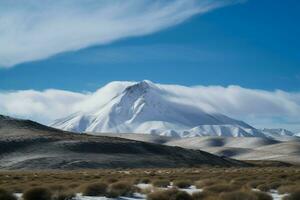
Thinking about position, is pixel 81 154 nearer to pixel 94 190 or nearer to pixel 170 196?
pixel 94 190

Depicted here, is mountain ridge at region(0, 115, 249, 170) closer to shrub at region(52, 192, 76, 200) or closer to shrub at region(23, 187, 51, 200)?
shrub at region(52, 192, 76, 200)

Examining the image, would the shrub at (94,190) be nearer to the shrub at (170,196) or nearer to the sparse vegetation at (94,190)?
the sparse vegetation at (94,190)

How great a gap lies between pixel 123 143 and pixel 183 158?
14.6m

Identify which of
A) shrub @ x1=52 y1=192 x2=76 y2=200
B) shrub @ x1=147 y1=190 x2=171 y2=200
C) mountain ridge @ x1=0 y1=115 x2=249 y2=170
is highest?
mountain ridge @ x1=0 y1=115 x2=249 y2=170

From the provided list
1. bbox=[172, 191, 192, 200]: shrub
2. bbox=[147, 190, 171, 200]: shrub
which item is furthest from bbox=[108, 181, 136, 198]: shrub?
bbox=[172, 191, 192, 200]: shrub

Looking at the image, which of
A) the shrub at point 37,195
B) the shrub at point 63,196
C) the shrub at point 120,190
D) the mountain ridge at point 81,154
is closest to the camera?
the shrub at point 37,195

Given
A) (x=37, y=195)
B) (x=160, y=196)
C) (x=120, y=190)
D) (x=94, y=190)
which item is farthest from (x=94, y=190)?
(x=160, y=196)

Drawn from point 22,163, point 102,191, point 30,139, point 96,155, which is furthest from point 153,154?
point 102,191

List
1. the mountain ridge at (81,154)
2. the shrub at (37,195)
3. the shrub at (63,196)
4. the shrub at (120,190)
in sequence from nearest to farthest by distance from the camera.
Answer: the shrub at (37,195) → the shrub at (63,196) → the shrub at (120,190) → the mountain ridge at (81,154)

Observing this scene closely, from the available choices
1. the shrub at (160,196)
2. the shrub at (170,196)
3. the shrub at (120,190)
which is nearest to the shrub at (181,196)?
the shrub at (170,196)

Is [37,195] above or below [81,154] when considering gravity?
below

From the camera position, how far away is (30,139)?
122m

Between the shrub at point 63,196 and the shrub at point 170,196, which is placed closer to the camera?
the shrub at point 170,196

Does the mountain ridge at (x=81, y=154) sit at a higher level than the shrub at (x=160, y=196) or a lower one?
higher
